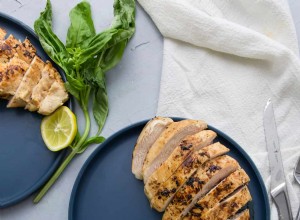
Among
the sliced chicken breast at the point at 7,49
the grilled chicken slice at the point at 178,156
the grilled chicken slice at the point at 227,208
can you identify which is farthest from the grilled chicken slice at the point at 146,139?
the sliced chicken breast at the point at 7,49

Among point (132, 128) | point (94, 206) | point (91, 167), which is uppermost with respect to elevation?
point (132, 128)

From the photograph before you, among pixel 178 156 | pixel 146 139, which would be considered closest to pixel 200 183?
pixel 178 156

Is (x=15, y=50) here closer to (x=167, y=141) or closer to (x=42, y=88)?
(x=42, y=88)

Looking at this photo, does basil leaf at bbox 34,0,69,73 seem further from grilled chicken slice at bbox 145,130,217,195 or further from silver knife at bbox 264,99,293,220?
silver knife at bbox 264,99,293,220

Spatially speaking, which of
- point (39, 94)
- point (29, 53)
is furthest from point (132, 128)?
point (29, 53)

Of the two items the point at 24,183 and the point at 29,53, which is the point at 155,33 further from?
the point at 24,183

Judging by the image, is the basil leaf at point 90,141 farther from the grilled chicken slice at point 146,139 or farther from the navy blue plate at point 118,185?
the grilled chicken slice at point 146,139
